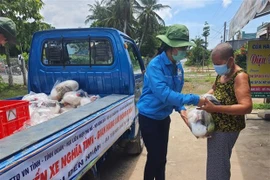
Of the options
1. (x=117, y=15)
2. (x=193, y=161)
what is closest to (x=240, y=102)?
(x=193, y=161)

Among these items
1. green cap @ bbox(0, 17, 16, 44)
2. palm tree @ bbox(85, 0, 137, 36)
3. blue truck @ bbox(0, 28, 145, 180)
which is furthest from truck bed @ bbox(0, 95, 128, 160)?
palm tree @ bbox(85, 0, 137, 36)

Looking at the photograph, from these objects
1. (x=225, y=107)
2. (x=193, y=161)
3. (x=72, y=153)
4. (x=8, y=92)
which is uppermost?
(x=225, y=107)

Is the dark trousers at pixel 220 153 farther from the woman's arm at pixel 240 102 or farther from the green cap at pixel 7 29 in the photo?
the green cap at pixel 7 29

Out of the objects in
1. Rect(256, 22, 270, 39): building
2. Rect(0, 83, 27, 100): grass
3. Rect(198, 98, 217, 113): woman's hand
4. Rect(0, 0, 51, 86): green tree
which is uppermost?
Rect(0, 0, 51, 86): green tree

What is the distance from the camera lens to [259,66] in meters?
6.42

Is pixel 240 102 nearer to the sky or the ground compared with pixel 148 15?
nearer to the ground

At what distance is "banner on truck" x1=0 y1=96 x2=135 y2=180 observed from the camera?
1423mm

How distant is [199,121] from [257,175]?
76.2 inches

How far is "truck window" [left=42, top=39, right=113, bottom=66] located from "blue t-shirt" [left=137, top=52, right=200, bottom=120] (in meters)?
1.54

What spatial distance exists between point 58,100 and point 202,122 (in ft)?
6.91

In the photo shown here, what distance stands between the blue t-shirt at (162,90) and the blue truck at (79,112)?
1.37 ft

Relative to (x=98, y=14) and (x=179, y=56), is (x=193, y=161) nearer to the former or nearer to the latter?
(x=179, y=56)

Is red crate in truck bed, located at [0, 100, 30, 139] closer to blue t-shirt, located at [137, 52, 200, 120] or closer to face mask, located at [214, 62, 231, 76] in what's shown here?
blue t-shirt, located at [137, 52, 200, 120]

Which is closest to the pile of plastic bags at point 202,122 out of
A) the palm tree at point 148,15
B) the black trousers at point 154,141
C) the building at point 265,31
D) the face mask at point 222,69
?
the face mask at point 222,69
